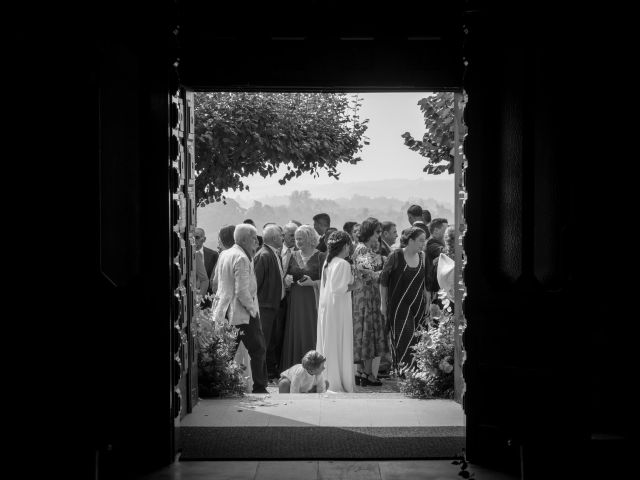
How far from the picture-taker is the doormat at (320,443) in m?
6.18

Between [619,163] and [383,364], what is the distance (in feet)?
18.5

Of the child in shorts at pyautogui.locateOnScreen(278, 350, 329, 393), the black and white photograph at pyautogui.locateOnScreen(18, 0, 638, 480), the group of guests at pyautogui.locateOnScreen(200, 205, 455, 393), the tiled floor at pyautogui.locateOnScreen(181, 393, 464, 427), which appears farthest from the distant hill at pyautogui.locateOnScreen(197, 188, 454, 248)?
the black and white photograph at pyautogui.locateOnScreen(18, 0, 638, 480)

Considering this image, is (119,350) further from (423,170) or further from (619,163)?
(423,170)

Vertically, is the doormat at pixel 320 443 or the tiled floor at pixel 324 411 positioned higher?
the tiled floor at pixel 324 411

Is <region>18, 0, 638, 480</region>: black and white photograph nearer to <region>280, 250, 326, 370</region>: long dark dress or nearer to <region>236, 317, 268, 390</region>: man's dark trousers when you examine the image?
<region>236, 317, 268, 390</region>: man's dark trousers

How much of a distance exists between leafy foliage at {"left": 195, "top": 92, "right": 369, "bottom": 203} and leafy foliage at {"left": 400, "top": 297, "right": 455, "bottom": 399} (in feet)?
23.1

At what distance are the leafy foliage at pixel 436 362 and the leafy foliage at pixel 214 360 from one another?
5.13 feet

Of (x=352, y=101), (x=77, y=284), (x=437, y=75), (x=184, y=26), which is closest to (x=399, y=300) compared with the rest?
(x=437, y=75)

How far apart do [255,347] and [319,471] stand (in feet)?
11.7

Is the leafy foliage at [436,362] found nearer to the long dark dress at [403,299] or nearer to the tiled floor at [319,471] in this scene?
the long dark dress at [403,299]

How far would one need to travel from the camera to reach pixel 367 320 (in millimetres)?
10289

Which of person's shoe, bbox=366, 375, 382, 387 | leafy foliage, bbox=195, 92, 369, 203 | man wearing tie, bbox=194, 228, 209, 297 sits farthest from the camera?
leafy foliage, bbox=195, 92, 369, 203

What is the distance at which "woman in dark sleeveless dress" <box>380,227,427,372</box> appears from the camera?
995 cm

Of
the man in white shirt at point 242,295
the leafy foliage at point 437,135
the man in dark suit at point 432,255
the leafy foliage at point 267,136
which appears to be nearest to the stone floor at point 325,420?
the man in white shirt at point 242,295
